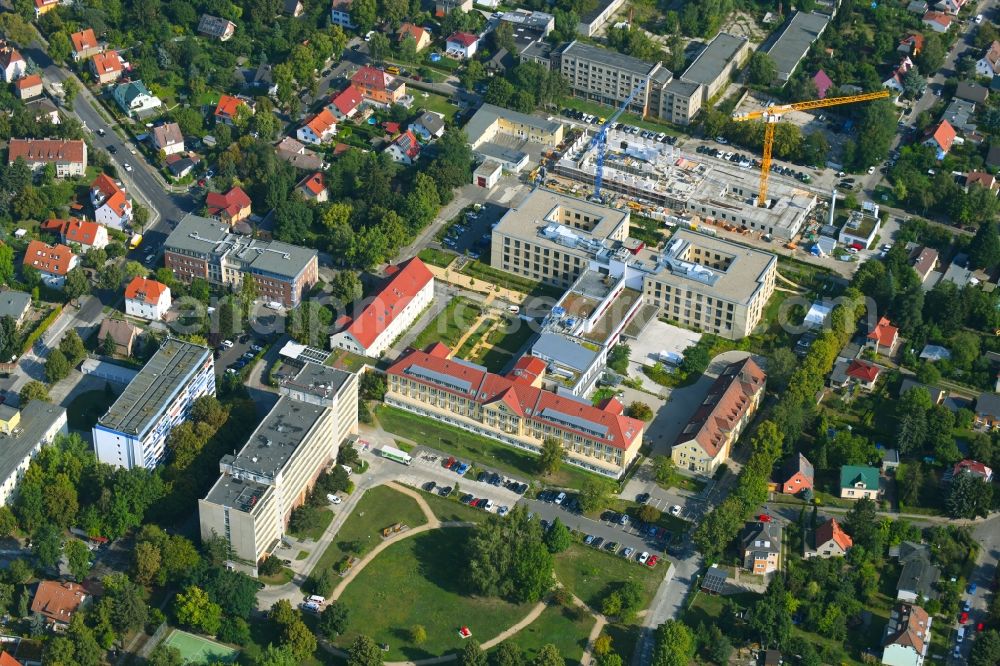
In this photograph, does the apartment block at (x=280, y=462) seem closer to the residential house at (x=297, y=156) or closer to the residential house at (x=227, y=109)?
the residential house at (x=297, y=156)

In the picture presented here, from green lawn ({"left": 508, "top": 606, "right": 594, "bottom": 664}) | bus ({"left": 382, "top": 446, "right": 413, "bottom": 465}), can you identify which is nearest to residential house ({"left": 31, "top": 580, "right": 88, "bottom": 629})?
bus ({"left": 382, "top": 446, "right": 413, "bottom": 465})

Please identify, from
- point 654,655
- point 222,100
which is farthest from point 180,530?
point 222,100

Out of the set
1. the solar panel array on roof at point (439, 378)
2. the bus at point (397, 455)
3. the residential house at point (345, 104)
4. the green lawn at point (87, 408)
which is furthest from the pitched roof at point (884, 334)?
the green lawn at point (87, 408)

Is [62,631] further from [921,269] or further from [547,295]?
[921,269]

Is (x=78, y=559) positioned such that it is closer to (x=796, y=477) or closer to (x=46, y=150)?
(x=796, y=477)

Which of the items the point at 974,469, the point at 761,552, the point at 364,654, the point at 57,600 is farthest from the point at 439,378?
the point at 974,469

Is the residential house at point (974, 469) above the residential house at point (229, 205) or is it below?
below
